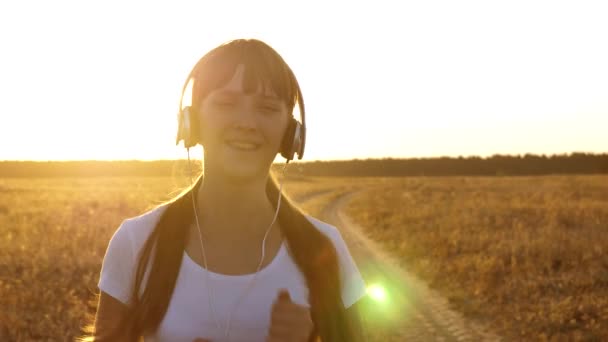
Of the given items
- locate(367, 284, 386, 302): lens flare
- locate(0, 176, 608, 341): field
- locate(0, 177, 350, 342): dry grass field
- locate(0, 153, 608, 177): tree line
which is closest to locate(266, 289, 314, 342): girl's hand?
locate(0, 177, 350, 342): dry grass field

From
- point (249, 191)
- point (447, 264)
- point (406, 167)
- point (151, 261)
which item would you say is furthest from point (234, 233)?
point (406, 167)

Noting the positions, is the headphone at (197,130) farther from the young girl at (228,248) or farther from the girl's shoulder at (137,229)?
the girl's shoulder at (137,229)

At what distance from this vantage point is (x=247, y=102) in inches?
71.2

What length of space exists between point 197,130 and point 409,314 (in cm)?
641

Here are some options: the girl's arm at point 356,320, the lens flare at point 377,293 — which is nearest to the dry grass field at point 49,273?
the girl's arm at point 356,320

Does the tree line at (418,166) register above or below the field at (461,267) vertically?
above

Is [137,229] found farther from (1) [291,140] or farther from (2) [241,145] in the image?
(1) [291,140]

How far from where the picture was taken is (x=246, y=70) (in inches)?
72.6

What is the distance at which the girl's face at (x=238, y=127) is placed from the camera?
180 cm

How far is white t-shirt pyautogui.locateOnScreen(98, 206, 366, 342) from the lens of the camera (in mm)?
1769

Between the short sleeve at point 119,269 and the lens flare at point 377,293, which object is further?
the lens flare at point 377,293

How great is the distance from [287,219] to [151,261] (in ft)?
1.60

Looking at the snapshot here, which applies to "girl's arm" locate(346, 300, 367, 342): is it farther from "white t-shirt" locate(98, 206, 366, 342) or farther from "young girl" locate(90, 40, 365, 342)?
"white t-shirt" locate(98, 206, 366, 342)

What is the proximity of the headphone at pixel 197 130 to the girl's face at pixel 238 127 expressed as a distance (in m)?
0.09
